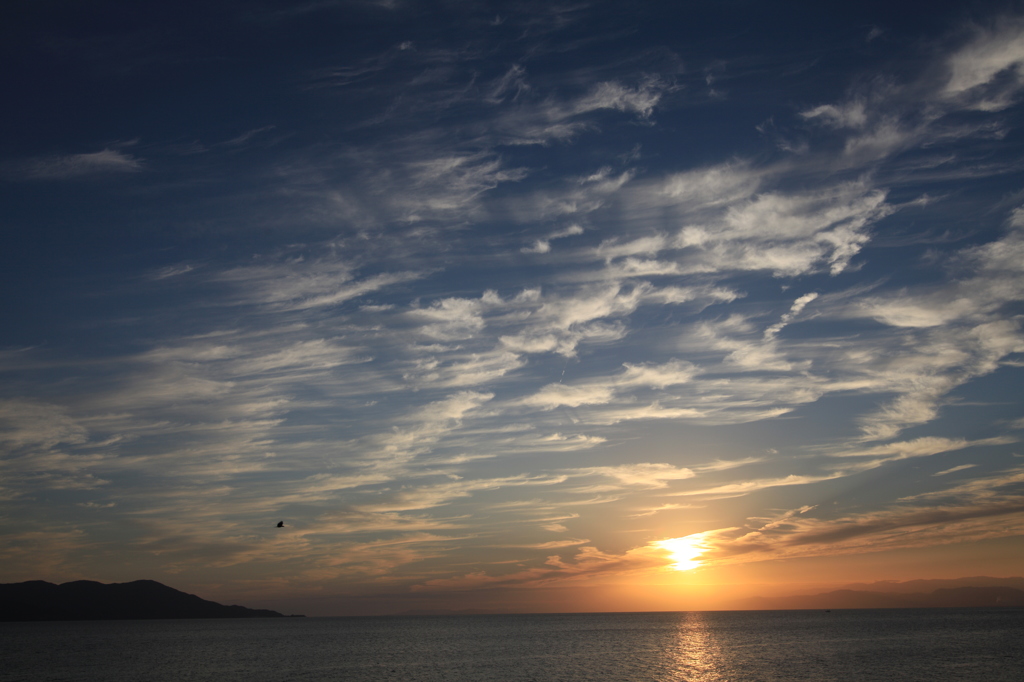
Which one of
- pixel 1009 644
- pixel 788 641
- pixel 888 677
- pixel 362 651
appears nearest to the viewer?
pixel 888 677

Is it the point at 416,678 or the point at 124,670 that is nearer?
the point at 416,678

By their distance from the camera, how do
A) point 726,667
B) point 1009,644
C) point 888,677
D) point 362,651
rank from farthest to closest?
point 362,651, point 1009,644, point 726,667, point 888,677

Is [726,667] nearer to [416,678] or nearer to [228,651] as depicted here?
[416,678]

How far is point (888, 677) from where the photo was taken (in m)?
91.3

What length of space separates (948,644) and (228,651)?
570 ft

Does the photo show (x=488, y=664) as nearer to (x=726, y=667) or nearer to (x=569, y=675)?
(x=569, y=675)

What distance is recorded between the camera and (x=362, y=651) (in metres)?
159

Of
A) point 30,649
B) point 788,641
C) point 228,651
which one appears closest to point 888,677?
point 788,641

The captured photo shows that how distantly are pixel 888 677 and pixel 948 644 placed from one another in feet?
253

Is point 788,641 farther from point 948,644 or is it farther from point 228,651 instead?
point 228,651

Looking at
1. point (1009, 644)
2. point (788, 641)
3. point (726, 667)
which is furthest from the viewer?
point (788, 641)

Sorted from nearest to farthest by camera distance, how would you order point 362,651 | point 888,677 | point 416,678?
point 888,677, point 416,678, point 362,651

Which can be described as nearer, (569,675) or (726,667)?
(569,675)

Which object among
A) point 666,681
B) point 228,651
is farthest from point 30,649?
point 666,681
